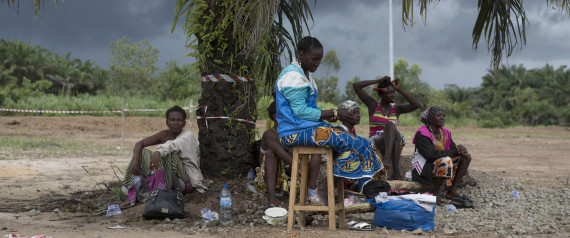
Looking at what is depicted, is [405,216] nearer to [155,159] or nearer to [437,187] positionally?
[437,187]

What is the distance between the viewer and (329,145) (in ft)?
14.1

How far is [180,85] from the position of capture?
41656mm

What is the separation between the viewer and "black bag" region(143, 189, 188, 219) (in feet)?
16.8

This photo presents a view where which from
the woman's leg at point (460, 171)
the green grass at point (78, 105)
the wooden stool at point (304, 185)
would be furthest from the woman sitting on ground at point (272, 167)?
the green grass at point (78, 105)

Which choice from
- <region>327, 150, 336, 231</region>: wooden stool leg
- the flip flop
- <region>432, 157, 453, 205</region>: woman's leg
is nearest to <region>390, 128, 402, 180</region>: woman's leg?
<region>432, 157, 453, 205</region>: woman's leg

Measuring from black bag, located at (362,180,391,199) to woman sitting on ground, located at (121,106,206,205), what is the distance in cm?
180

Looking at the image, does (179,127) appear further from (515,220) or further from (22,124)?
(22,124)

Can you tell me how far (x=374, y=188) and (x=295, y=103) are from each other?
187cm

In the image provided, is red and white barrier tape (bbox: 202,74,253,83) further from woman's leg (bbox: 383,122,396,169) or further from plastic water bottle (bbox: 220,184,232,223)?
woman's leg (bbox: 383,122,396,169)

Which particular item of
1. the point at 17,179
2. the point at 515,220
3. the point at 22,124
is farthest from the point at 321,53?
the point at 22,124

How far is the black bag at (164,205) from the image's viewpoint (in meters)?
5.13

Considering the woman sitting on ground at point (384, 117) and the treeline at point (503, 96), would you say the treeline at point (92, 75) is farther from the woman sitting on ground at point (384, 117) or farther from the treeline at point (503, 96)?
the woman sitting on ground at point (384, 117)

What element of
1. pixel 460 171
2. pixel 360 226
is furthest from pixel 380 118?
pixel 360 226

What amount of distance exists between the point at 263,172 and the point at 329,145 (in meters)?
1.71
